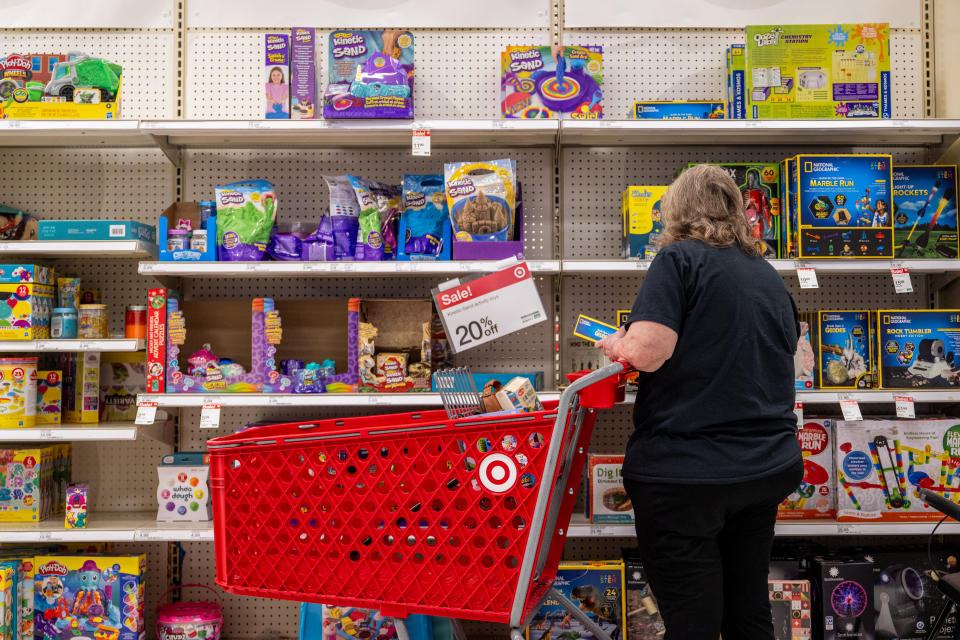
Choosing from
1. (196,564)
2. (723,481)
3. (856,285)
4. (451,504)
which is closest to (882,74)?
(856,285)

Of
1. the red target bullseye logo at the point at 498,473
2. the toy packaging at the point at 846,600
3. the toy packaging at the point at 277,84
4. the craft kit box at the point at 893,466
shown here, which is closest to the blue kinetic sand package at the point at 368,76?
the toy packaging at the point at 277,84

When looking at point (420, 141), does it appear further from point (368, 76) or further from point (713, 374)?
point (713, 374)

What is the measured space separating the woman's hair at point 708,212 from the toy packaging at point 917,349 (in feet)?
4.20

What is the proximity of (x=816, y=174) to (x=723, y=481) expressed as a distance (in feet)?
5.52

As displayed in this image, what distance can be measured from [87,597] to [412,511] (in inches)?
68.5

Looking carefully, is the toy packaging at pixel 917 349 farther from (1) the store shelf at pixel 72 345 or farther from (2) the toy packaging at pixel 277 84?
(1) the store shelf at pixel 72 345

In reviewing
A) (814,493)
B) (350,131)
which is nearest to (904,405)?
(814,493)

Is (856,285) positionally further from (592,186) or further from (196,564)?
(196,564)

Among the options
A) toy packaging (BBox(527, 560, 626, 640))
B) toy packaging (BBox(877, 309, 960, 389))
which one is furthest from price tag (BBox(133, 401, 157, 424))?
toy packaging (BBox(877, 309, 960, 389))

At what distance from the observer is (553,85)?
9.82ft

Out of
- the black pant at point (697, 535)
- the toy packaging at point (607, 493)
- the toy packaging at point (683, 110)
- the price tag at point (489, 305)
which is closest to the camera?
the black pant at point (697, 535)

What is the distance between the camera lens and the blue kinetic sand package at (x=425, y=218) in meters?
2.95

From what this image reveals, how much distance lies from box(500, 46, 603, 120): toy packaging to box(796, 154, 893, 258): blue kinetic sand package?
34.6 inches

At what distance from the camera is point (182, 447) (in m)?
3.35
